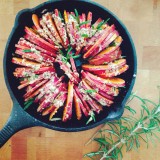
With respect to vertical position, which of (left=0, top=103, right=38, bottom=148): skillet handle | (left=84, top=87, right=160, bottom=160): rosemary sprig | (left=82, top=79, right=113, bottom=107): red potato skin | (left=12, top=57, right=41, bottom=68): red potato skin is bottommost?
(left=84, top=87, right=160, bottom=160): rosemary sprig

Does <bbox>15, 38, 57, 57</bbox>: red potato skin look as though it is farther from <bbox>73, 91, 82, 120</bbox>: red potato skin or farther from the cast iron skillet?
<bbox>73, 91, 82, 120</bbox>: red potato skin

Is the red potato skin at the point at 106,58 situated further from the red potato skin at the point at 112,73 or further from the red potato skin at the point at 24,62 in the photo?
the red potato skin at the point at 24,62

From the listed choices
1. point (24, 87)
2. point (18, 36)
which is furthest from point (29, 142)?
point (18, 36)

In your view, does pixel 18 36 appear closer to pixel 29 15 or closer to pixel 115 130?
pixel 29 15

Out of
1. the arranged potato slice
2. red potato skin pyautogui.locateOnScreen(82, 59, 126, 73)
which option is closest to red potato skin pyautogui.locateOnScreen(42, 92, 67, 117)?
the arranged potato slice

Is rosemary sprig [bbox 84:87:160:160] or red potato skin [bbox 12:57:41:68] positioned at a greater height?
red potato skin [bbox 12:57:41:68]

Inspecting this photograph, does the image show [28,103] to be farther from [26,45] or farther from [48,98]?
[26,45]

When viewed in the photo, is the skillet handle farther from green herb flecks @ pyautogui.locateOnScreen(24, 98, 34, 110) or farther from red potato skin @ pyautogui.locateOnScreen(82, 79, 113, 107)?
red potato skin @ pyautogui.locateOnScreen(82, 79, 113, 107)

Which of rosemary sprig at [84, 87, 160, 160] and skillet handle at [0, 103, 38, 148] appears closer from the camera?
skillet handle at [0, 103, 38, 148]
